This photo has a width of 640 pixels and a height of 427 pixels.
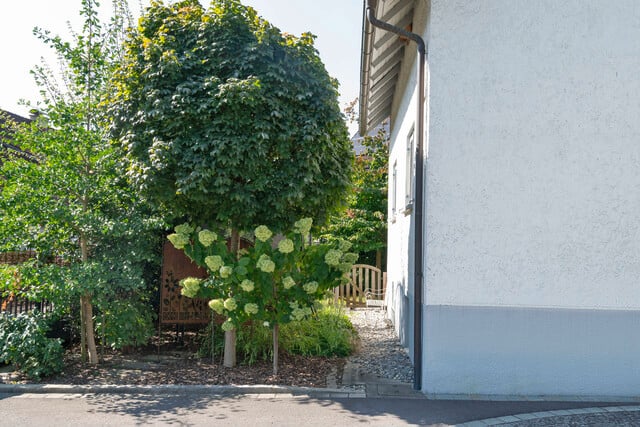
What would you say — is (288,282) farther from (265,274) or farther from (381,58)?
(381,58)

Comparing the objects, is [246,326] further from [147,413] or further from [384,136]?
[384,136]

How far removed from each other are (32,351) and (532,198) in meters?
6.14

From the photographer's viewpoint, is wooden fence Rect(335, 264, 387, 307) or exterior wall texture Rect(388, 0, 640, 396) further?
wooden fence Rect(335, 264, 387, 307)

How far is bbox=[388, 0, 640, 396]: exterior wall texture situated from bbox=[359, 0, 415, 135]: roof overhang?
144cm

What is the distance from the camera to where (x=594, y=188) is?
6.56 m

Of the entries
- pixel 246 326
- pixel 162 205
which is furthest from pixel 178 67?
pixel 246 326

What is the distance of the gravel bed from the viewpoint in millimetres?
7562

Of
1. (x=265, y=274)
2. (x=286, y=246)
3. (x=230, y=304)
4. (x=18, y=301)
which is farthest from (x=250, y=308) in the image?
(x=18, y=301)

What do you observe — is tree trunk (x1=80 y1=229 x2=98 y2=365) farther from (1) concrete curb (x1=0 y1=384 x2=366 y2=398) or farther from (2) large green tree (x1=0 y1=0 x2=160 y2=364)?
(1) concrete curb (x1=0 y1=384 x2=366 y2=398)

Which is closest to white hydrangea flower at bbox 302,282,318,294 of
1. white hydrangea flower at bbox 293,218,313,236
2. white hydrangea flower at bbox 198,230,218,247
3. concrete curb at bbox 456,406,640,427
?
white hydrangea flower at bbox 293,218,313,236

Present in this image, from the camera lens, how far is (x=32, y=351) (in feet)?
23.2

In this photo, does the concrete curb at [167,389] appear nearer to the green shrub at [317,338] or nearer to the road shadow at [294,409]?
the road shadow at [294,409]

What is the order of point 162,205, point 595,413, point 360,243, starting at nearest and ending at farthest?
point 595,413 < point 162,205 < point 360,243

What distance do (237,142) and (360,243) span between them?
12.1 m
